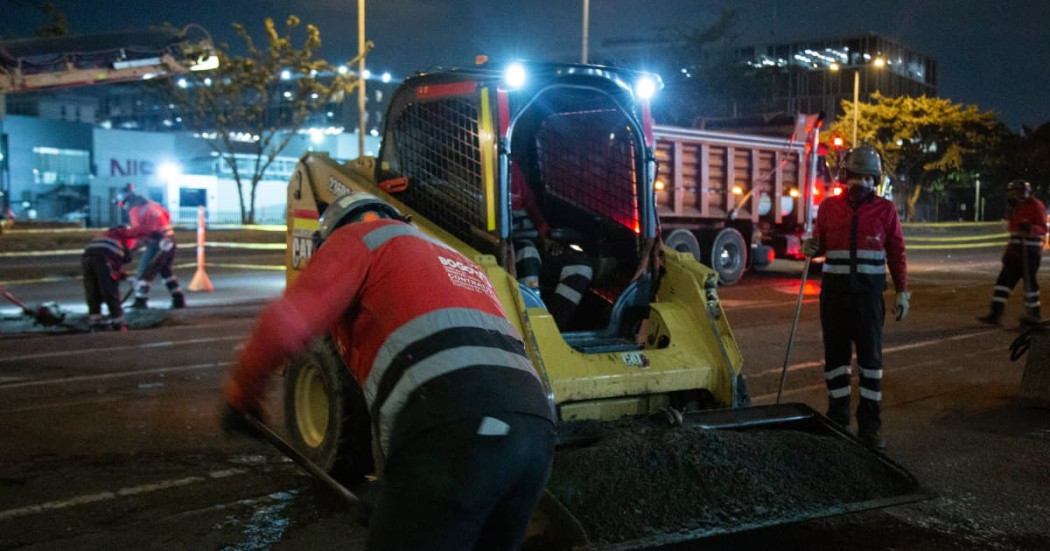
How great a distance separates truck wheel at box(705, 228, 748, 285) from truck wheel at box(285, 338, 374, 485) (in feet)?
44.5

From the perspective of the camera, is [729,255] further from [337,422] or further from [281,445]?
[281,445]

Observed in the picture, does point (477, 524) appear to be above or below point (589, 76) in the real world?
below

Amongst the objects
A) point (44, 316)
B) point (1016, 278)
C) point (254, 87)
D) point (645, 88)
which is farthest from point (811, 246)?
point (254, 87)

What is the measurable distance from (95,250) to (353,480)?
25.8 feet

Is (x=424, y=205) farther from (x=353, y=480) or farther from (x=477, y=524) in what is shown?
(x=477, y=524)

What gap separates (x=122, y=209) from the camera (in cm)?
1264

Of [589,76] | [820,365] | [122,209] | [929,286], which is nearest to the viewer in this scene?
[589,76]

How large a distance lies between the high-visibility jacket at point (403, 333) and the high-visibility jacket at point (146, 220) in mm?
→ 10490

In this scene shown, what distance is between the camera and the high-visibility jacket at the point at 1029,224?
12141mm

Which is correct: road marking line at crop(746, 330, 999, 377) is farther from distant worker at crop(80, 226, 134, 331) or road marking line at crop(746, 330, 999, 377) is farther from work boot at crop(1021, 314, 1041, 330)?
distant worker at crop(80, 226, 134, 331)

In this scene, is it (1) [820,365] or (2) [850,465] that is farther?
(1) [820,365]

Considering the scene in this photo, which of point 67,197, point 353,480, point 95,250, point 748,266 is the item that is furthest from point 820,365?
point 67,197

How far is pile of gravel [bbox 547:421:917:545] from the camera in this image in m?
4.26

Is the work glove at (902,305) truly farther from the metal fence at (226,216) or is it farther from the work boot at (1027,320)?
the metal fence at (226,216)
